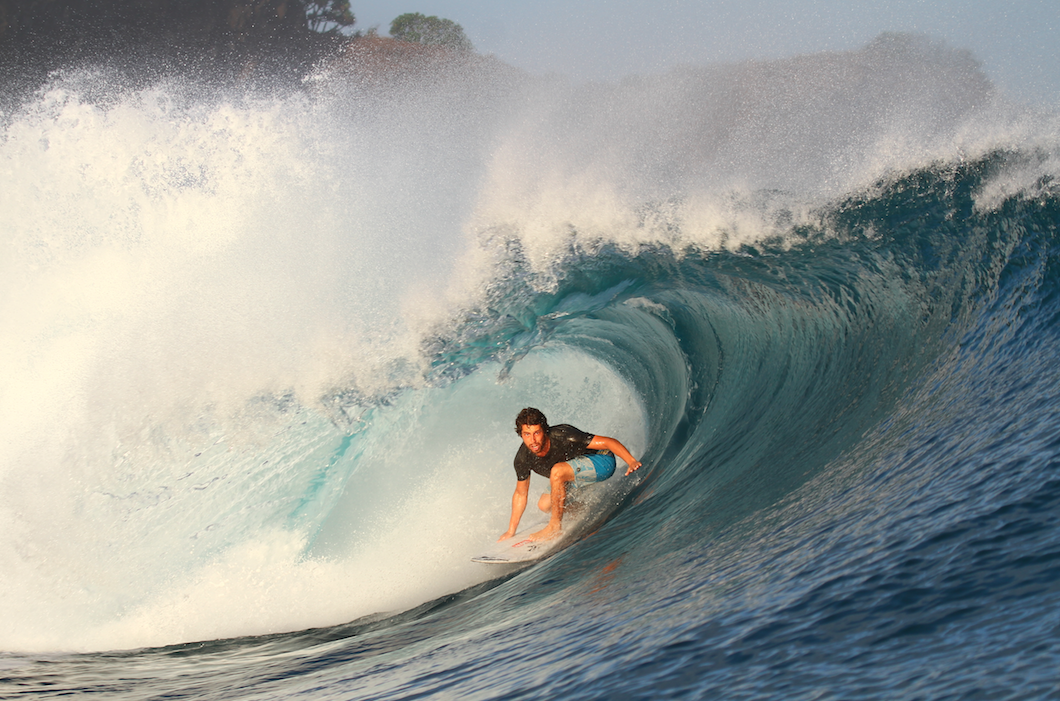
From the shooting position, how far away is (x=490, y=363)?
25.8ft

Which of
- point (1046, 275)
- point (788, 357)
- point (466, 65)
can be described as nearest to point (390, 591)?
point (788, 357)

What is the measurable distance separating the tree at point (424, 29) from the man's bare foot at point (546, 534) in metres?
45.2

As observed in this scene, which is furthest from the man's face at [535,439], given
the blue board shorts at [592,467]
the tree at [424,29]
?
the tree at [424,29]

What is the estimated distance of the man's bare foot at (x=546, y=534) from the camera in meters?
5.54

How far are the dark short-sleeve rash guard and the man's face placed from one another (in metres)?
0.07

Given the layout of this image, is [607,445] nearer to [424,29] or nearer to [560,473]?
[560,473]

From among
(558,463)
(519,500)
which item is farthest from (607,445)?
(519,500)

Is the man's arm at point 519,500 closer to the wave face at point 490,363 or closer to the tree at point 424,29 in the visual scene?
the wave face at point 490,363

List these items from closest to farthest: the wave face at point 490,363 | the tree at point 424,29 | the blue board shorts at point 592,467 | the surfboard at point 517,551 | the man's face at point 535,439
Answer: the wave face at point 490,363 → the man's face at point 535,439 → the surfboard at point 517,551 → the blue board shorts at point 592,467 → the tree at point 424,29

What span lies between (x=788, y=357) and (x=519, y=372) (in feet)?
9.03

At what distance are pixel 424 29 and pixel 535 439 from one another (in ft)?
159

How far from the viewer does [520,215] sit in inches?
305

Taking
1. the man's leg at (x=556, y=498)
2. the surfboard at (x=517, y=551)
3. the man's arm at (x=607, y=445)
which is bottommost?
the surfboard at (x=517, y=551)

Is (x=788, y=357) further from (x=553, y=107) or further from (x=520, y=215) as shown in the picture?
(x=553, y=107)
